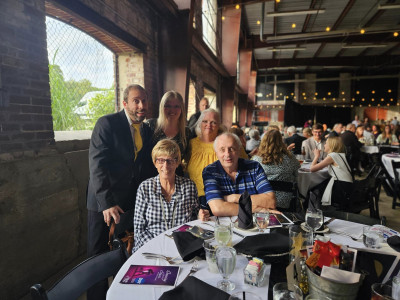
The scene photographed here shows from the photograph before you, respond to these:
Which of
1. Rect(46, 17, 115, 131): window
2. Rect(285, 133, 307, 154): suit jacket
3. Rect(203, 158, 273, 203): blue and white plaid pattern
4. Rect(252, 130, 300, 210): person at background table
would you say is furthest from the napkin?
Rect(285, 133, 307, 154): suit jacket

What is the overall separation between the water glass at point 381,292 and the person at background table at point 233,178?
3.63 feet

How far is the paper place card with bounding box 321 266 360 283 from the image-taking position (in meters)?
0.73

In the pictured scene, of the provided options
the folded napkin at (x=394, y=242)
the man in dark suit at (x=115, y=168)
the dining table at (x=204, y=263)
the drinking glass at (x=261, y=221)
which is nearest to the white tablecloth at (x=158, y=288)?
the dining table at (x=204, y=263)

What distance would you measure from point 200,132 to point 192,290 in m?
1.72

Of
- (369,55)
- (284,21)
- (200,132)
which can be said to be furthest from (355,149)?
(369,55)

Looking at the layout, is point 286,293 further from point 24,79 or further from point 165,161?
point 24,79

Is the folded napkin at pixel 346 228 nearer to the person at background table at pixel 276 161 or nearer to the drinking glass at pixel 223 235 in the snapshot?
the drinking glass at pixel 223 235

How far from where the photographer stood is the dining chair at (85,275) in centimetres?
98

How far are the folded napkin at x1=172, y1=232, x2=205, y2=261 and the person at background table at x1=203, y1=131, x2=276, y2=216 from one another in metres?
0.59

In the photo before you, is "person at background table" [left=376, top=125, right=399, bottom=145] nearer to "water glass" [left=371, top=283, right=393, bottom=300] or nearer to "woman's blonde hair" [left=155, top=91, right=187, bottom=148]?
"woman's blonde hair" [left=155, top=91, right=187, bottom=148]

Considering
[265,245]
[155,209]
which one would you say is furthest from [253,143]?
[265,245]

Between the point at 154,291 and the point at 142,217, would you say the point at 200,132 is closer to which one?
the point at 142,217

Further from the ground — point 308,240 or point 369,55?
point 369,55

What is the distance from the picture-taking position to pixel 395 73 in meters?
16.5
